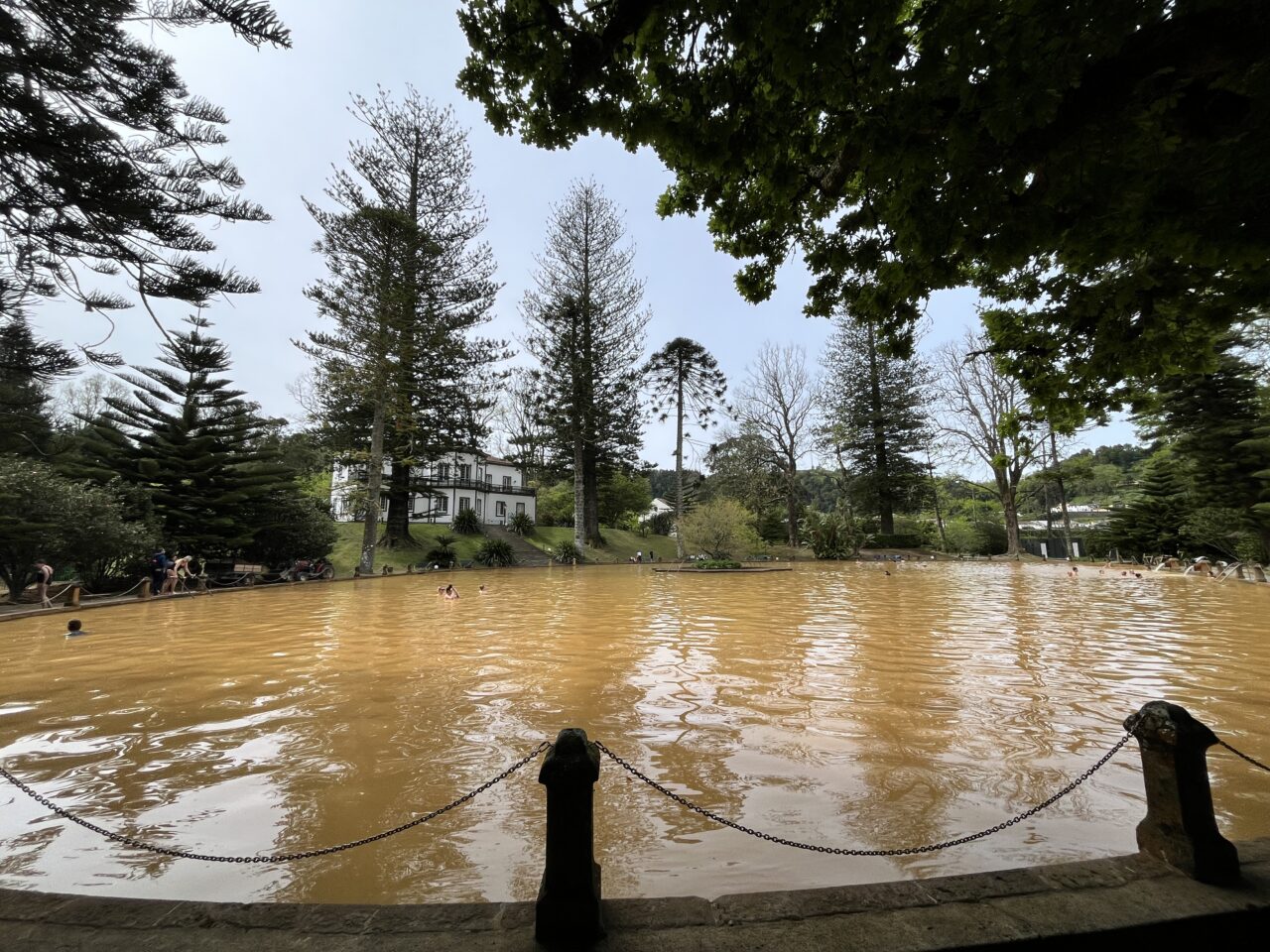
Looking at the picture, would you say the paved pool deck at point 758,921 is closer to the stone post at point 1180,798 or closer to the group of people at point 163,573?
the stone post at point 1180,798

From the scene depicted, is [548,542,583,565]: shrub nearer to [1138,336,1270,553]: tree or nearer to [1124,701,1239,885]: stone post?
[1138,336,1270,553]: tree

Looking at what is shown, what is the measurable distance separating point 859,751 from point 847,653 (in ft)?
11.2

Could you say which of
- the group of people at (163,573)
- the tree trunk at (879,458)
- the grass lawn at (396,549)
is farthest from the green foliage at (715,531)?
the group of people at (163,573)

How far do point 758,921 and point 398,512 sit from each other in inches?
1257

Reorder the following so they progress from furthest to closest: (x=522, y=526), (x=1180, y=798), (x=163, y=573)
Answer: (x=522, y=526)
(x=163, y=573)
(x=1180, y=798)

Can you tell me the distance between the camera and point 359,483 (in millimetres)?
26312

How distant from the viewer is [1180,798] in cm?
219

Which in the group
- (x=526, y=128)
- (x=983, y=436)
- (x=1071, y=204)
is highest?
(x=983, y=436)

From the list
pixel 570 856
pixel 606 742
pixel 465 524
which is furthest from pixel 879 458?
pixel 570 856

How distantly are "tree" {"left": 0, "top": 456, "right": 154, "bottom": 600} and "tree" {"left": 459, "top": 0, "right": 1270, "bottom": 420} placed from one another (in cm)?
1481

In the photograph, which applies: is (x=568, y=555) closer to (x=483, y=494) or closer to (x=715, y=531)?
(x=715, y=531)

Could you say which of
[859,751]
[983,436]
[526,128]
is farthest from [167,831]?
[983,436]

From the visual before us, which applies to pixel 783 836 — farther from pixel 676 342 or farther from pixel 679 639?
pixel 676 342

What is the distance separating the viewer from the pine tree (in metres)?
19.4
